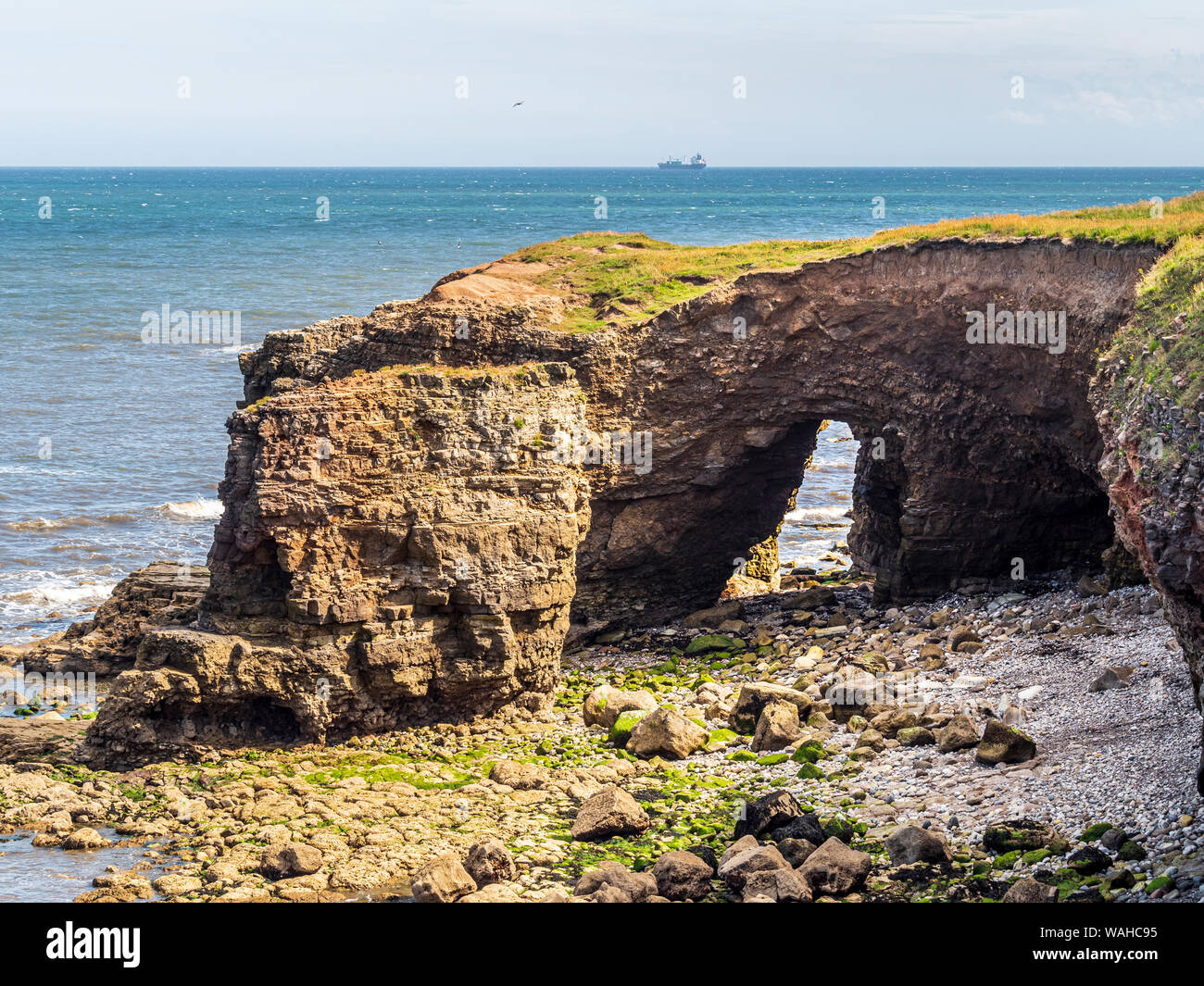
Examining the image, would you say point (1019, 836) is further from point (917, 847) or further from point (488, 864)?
point (488, 864)

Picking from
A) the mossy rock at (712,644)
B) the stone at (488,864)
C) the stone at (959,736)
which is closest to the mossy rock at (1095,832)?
the stone at (959,736)

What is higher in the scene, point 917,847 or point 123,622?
point 123,622

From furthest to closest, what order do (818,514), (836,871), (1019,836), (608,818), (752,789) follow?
(818,514) → (752,789) → (608,818) → (1019,836) → (836,871)

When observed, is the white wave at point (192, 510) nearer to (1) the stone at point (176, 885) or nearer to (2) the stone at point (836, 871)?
(1) the stone at point (176, 885)

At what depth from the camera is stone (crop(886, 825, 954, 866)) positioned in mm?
20703

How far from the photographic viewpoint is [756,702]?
28406 mm

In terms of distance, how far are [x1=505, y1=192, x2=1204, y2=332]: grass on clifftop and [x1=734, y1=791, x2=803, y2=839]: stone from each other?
46.6ft

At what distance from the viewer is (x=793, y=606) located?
35.8 metres

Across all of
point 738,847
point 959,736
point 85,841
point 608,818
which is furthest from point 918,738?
point 85,841

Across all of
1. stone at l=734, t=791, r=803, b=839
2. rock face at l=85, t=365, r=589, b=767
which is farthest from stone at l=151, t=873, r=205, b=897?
stone at l=734, t=791, r=803, b=839

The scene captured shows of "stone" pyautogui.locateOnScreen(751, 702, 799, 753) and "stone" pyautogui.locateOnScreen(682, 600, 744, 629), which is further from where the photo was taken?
"stone" pyautogui.locateOnScreen(682, 600, 744, 629)

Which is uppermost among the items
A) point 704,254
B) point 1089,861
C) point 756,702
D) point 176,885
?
point 704,254

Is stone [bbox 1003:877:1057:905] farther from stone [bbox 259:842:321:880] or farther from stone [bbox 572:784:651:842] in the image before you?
stone [bbox 259:842:321:880]

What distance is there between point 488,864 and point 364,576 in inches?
330
